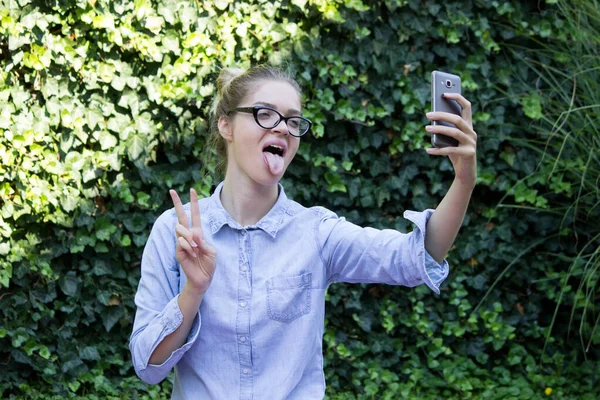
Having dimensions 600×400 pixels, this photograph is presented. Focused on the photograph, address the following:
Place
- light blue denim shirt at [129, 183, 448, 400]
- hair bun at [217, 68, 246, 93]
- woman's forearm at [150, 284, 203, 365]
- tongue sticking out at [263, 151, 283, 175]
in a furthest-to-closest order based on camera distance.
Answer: hair bun at [217, 68, 246, 93], tongue sticking out at [263, 151, 283, 175], light blue denim shirt at [129, 183, 448, 400], woman's forearm at [150, 284, 203, 365]

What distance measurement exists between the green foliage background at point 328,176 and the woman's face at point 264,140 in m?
1.89

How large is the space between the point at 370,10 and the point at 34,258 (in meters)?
2.20

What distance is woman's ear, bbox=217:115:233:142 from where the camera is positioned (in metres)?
2.36

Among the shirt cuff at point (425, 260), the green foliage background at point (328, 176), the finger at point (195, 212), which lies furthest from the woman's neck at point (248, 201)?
the green foliage background at point (328, 176)

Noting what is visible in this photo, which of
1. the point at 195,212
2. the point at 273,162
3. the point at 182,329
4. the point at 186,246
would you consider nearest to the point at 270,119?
the point at 273,162

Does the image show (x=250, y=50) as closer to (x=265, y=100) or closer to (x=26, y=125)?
(x=26, y=125)

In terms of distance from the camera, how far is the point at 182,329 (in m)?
1.97

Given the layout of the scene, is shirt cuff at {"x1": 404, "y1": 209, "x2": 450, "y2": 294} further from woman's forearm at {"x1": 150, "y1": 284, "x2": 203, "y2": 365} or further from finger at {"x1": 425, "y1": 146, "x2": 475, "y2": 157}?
woman's forearm at {"x1": 150, "y1": 284, "x2": 203, "y2": 365}

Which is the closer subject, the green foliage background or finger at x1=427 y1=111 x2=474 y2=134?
finger at x1=427 y1=111 x2=474 y2=134

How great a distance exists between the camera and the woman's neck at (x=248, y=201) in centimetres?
223

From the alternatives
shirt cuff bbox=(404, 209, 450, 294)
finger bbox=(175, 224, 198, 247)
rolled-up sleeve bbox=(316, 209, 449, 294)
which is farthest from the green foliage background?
shirt cuff bbox=(404, 209, 450, 294)

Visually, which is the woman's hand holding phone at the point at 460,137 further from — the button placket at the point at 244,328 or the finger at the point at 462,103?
the button placket at the point at 244,328

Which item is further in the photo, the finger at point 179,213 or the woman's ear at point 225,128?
the woman's ear at point 225,128

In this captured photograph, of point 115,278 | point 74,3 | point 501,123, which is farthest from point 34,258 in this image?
point 501,123
